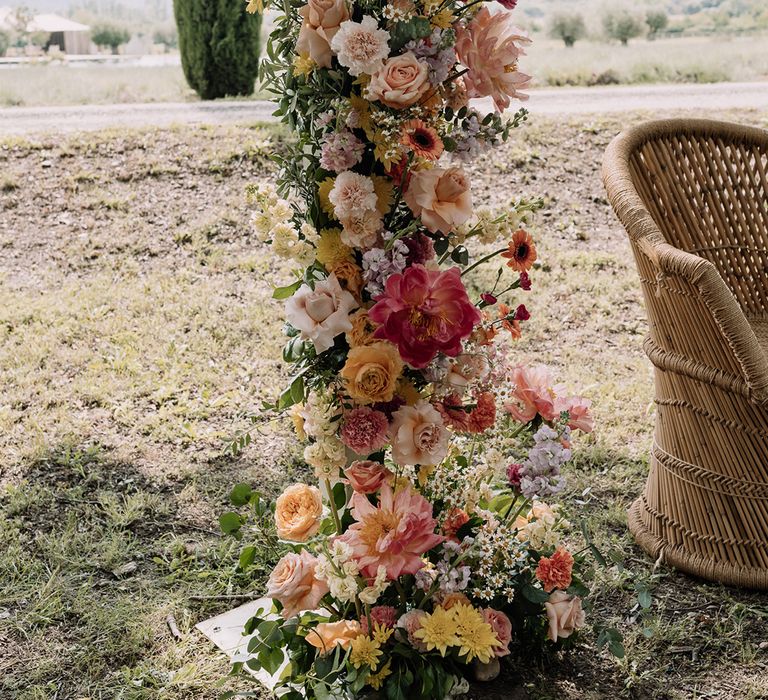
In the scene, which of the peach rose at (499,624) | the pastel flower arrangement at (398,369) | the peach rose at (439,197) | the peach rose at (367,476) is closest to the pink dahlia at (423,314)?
the pastel flower arrangement at (398,369)

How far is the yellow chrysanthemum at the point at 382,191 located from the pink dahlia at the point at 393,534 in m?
0.55

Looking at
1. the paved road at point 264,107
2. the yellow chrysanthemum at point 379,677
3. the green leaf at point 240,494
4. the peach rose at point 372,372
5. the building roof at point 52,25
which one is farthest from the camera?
the building roof at point 52,25

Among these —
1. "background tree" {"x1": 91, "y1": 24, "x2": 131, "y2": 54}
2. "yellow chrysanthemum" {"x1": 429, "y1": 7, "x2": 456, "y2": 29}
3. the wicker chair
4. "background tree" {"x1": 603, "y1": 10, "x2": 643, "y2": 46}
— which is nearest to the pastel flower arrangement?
"yellow chrysanthemum" {"x1": 429, "y1": 7, "x2": 456, "y2": 29}

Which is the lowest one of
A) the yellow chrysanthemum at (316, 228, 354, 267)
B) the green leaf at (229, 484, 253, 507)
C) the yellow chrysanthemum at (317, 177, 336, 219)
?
the green leaf at (229, 484, 253, 507)

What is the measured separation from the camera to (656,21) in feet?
49.8

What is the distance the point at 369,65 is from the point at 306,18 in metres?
0.18

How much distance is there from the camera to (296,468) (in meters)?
2.91

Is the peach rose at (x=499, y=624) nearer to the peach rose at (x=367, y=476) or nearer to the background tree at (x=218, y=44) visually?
the peach rose at (x=367, y=476)

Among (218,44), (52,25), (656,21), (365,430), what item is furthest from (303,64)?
(52,25)

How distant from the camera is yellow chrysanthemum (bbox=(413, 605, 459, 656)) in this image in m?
1.70

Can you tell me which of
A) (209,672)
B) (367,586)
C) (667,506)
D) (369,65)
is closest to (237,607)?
(209,672)

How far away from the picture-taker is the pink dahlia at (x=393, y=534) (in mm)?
1691

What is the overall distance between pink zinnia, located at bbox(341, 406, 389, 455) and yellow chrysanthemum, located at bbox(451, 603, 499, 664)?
0.38 meters

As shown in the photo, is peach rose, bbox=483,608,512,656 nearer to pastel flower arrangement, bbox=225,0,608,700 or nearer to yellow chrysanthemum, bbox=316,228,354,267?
pastel flower arrangement, bbox=225,0,608,700
